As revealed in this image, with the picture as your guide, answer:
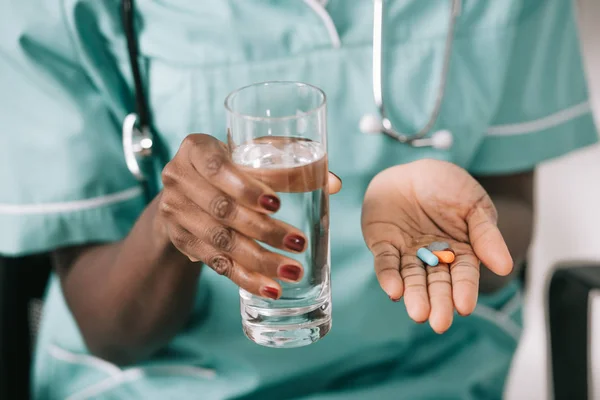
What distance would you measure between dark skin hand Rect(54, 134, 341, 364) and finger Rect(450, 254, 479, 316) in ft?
0.26

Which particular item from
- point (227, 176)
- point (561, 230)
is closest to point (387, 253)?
point (227, 176)

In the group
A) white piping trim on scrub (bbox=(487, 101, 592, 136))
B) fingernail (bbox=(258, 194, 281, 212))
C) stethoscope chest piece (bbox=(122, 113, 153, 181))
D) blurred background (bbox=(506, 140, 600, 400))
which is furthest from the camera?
blurred background (bbox=(506, 140, 600, 400))

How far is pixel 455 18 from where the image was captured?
2.17 feet

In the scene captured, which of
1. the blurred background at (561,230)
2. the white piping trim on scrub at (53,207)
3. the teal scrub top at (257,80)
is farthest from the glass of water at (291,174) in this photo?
the blurred background at (561,230)

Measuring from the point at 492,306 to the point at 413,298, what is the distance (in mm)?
400

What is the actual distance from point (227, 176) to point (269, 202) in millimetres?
26

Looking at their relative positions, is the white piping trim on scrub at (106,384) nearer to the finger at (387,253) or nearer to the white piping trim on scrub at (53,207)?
the white piping trim on scrub at (53,207)

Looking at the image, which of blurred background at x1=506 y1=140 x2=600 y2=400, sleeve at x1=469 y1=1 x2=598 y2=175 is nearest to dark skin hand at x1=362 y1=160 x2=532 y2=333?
sleeve at x1=469 y1=1 x2=598 y2=175

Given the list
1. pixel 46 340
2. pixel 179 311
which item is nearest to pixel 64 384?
pixel 46 340

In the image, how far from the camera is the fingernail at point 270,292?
39 cm

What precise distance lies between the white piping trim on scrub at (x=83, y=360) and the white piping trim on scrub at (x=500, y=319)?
35 cm

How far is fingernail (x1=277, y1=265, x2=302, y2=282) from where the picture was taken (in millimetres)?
384

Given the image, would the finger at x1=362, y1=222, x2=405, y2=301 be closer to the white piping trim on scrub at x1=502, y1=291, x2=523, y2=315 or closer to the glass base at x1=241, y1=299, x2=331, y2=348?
the glass base at x1=241, y1=299, x2=331, y2=348

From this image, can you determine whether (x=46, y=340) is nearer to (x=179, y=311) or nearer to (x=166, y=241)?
(x=179, y=311)
